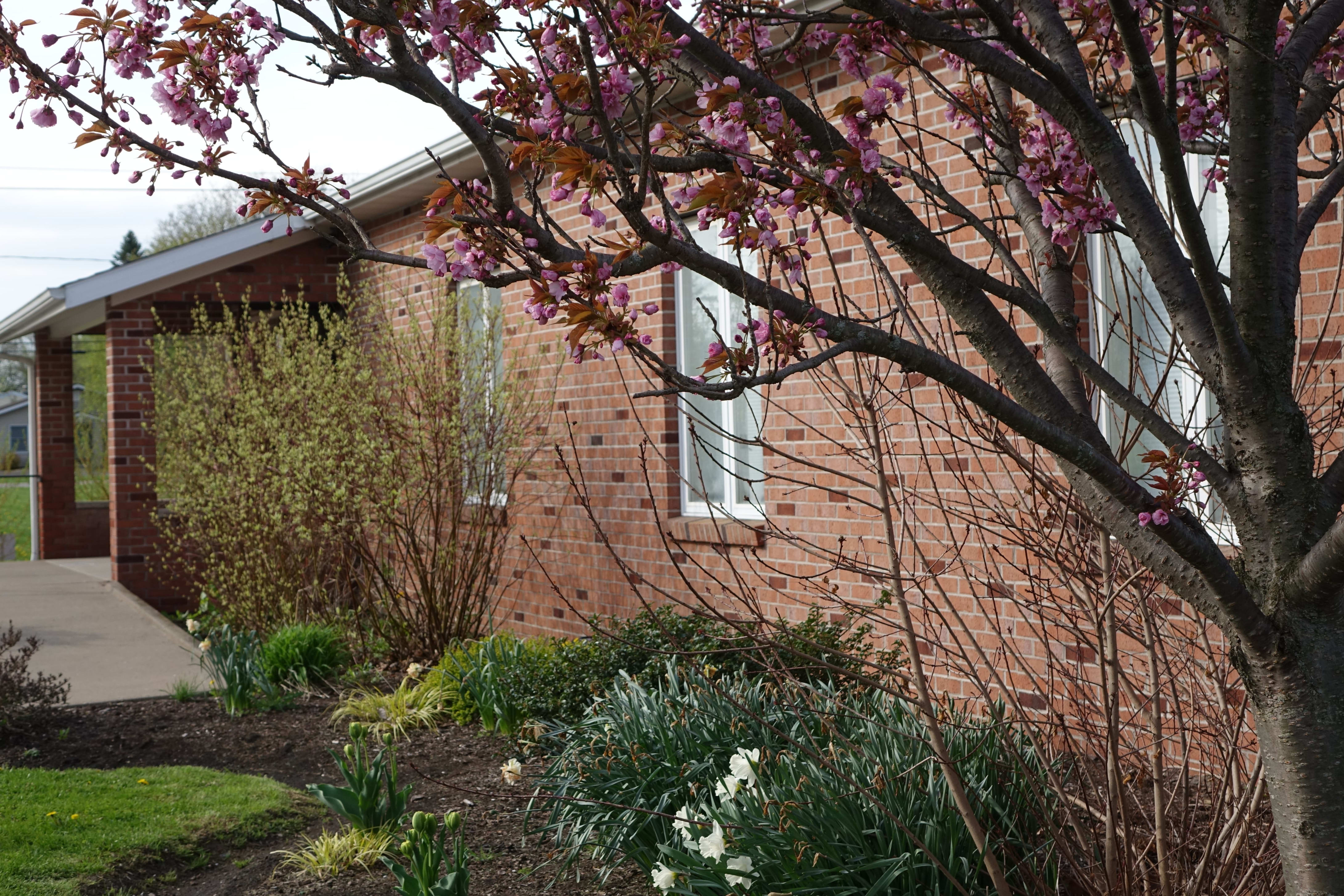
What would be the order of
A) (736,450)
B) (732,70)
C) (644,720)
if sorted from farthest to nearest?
(736,450) < (644,720) < (732,70)

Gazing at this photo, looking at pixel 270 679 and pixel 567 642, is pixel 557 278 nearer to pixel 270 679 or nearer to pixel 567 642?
pixel 567 642

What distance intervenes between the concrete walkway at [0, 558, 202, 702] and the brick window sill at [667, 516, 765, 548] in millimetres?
3676

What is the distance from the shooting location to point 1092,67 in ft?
10.9

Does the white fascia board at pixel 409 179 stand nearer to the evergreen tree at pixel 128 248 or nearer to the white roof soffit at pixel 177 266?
the white roof soffit at pixel 177 266

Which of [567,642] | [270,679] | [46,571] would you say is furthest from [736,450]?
[46,571]

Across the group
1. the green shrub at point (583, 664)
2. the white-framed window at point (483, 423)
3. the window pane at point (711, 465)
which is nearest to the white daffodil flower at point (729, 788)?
the green shrub at point (583, 664)

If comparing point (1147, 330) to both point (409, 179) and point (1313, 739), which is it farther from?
point (409, 179)

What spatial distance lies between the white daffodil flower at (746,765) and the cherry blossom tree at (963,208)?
141cm

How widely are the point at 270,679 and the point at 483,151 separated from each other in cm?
642

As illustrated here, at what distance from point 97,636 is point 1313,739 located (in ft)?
33.1

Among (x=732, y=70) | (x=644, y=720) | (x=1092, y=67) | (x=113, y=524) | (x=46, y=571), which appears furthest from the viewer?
(x=46, y=571)

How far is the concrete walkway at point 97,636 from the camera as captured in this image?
27.5 feet

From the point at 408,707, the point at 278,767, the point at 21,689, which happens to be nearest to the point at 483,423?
the point at 408,707

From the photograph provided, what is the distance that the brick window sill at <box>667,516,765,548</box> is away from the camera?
6668mm
